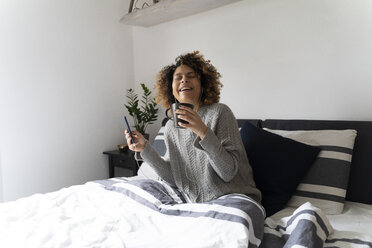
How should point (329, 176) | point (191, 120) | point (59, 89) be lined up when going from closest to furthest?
point (191, 120)
point (329, 176)
point (59, 89)

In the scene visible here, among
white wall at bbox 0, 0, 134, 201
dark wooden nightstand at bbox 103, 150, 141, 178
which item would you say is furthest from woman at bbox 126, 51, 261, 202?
white wall at bbox 0, 0, 134, 201

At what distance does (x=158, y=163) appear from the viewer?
153 cm

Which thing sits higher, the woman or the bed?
the woman

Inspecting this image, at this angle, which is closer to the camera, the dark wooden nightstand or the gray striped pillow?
the gray striped pillow

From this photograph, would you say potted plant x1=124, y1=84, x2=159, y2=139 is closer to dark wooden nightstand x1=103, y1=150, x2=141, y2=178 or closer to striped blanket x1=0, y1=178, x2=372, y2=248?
dark wooden nightstand x1=103, y1=150, x2=141, y2=178

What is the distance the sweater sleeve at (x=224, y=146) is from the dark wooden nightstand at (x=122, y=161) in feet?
4.17

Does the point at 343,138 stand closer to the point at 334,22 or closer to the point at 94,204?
the point at 334,22

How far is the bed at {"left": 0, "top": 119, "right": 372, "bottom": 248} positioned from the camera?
95cm

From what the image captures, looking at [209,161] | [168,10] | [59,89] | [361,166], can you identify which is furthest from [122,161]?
[361,166]

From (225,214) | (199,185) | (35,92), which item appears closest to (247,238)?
(225,214)

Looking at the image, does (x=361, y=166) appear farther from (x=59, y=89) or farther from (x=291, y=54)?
(x=59, y=89)

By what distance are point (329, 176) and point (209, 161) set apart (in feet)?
1.93

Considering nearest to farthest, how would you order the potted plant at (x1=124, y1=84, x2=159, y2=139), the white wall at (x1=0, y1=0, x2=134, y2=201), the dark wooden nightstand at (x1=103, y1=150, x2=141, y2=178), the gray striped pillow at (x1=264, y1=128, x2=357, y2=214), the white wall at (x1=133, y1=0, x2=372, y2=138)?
the gray striped pillow at (x1=264, y1=128, x2=357, y2=214), the white wall at (x1=133, y1=0, x2=372, y2=138), the white wall at (x1=0, y1=0, x2=134, y2=201), the dark wooden nightstand at (x1=103, y1=150, x2=141, y2=178), the potted plant at (x1=124, y1=84, x2=159, y2=139)

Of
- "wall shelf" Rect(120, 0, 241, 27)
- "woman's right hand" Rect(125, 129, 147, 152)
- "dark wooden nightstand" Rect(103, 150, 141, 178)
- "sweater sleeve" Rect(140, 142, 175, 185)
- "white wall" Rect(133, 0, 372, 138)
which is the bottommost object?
"dark wooden nightstand" Rect(103, 150, 141, 178)
